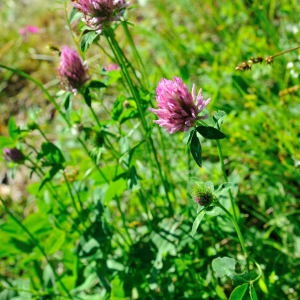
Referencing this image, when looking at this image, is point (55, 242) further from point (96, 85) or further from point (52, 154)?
point (96, 85)

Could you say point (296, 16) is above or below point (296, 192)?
above

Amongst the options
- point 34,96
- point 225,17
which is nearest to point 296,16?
point 225,17

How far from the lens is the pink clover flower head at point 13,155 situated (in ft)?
5.18

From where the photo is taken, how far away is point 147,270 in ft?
5.08

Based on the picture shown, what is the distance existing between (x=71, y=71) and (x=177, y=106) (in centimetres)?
51

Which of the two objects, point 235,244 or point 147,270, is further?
point 235,244

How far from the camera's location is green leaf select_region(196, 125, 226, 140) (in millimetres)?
951

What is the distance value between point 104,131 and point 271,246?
76 centimetres

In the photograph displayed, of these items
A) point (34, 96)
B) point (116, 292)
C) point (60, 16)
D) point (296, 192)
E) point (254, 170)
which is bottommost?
point (116, 292)

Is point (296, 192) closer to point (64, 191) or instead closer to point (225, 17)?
point (64, 191)

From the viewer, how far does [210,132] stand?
3.16ft

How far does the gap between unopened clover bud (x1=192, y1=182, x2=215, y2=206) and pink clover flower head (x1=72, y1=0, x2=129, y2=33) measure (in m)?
0.46

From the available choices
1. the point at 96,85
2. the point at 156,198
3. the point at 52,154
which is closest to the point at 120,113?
the point at 96,85

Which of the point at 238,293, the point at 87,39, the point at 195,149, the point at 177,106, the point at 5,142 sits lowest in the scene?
the point at 238,293
